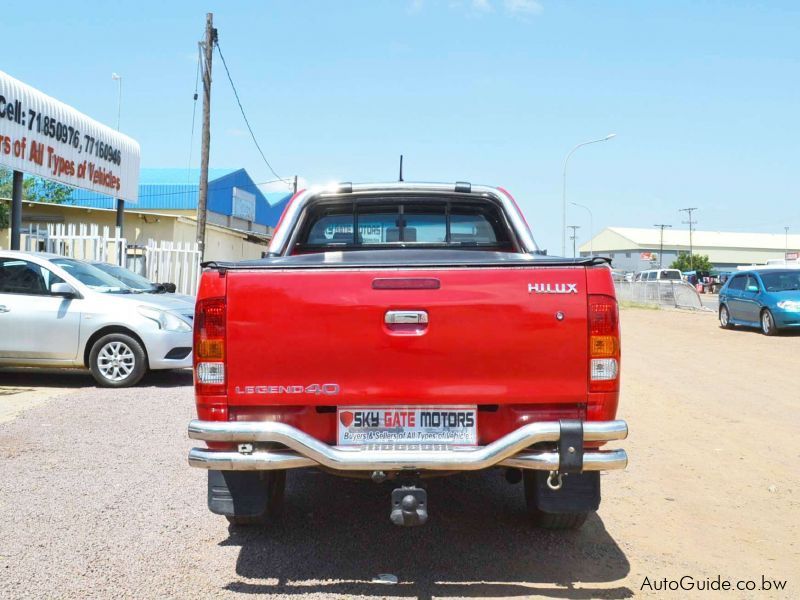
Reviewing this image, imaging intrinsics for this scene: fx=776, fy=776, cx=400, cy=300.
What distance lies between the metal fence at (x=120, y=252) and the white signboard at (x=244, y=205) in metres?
24.7

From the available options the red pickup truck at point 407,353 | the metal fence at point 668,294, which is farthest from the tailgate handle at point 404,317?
the metal fence at point 668,294

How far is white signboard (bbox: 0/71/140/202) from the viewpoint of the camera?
13531 millimetres

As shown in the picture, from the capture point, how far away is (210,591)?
11.7ft

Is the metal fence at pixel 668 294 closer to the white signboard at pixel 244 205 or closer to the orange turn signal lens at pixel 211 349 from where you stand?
the white signboard at pixel 244 205

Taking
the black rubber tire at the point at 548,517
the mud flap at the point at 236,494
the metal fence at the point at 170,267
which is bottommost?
the black rubber tire at the point at 548,517

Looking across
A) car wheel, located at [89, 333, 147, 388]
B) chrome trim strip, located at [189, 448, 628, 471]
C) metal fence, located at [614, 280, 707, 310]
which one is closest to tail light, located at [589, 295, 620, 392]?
chrome trim strip, located at [189, 448, 628, 471]

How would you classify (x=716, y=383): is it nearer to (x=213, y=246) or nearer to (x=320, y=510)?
(x=320, y=510)

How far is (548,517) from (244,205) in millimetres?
46321

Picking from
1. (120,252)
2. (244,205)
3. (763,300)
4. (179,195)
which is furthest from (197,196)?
(763,300)

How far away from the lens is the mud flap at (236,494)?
3826 millimetres

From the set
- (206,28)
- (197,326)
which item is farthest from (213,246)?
(197,326)

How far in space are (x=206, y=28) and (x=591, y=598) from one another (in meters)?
20.7

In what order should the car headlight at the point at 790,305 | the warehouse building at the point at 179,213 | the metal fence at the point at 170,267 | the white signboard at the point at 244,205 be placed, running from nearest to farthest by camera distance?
the car headlight at the point at 790,305, the metal fence at the point at 170,267, the warehouse building at the point at 179,213, the white signboard at the point at 244,205
